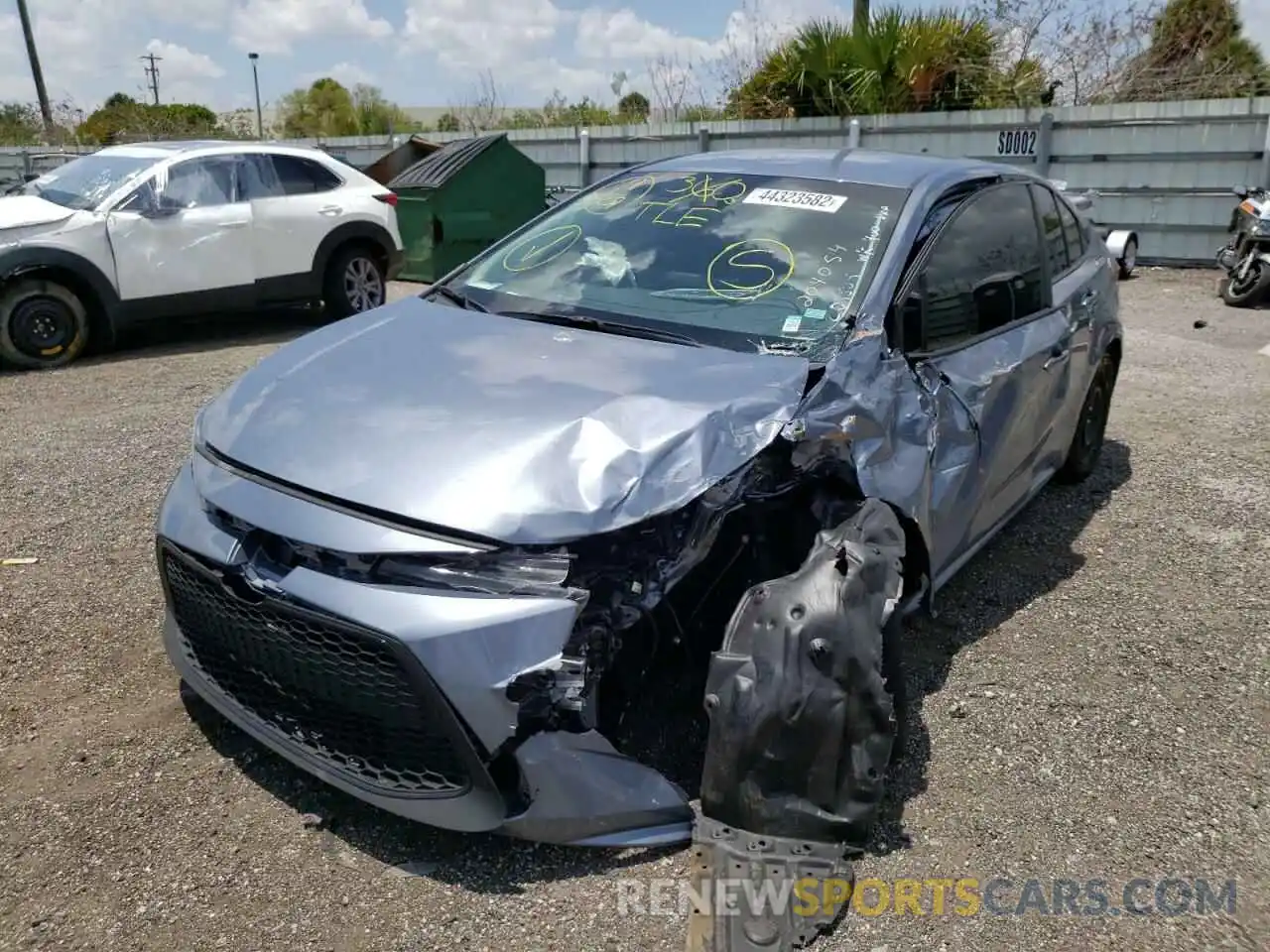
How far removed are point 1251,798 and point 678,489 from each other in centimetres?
183

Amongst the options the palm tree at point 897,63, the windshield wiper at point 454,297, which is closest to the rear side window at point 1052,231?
the windshield wiper at point 454,297

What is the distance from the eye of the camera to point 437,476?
2.42 metres

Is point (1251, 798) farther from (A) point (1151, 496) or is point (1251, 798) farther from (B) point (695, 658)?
(A) point (1151, 496)

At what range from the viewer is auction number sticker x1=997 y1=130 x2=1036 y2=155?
1289 centimetres

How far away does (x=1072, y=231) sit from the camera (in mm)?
4969

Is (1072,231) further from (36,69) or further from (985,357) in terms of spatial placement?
(36,69)

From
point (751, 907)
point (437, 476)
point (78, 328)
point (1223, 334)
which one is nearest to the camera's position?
point (751, 907)

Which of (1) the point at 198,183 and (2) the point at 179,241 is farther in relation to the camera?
(1) the point at 198,183

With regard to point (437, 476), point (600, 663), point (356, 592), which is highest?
point (437, 476)

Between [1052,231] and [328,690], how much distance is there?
12.4 feet

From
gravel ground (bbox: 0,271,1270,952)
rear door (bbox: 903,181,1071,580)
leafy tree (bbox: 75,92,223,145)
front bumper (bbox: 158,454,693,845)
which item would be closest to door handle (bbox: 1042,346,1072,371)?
rear door (bbox: 903,181,1071,580)

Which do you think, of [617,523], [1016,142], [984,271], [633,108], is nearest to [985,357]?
[984,271]

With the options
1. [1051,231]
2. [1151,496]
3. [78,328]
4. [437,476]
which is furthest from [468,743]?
[78,328]

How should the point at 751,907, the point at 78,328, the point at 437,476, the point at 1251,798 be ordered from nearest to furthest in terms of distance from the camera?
the point at 751,907
the point at 437,476
the point at 1251,798
the point at 78,328
